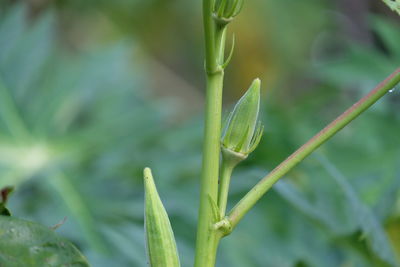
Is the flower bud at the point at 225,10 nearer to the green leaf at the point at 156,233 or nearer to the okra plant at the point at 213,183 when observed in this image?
the okra plant at the point at 213,183

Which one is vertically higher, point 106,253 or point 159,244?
point 159,244

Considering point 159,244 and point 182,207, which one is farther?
point 182,207

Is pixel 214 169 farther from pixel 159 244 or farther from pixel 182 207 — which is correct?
pixel 182 207

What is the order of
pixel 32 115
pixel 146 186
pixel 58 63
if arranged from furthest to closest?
1. pixel 58 63
2. pixel 32 115
3. pixel 146 186

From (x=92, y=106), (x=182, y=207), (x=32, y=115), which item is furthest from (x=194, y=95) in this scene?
(x=182, y=207)

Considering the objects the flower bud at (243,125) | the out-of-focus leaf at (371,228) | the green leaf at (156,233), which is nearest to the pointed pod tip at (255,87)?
the flower bud at (243,125)

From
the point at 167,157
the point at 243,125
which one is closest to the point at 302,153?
the point at 243,125

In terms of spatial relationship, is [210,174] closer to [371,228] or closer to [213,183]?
[213,183]

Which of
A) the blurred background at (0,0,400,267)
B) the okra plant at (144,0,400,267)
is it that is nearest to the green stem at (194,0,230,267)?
the okra plant at (144,0,400,267)
